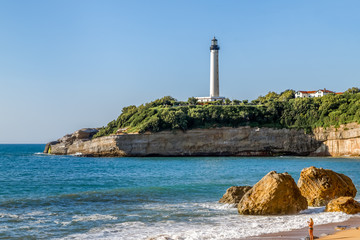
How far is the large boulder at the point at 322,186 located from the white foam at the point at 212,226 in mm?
1226

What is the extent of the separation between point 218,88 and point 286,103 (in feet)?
60.6

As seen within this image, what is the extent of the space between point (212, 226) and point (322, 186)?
22.9ft

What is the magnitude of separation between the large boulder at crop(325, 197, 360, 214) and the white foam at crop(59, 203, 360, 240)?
1.16 feet

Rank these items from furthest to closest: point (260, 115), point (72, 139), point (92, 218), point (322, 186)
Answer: point (72, 139), point (260, 115), point (322, 186), point (92, 218)

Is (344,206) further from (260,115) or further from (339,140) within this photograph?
(260,115)

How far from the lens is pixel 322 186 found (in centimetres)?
1909

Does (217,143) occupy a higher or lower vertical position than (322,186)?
higher

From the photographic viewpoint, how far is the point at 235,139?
73.0m

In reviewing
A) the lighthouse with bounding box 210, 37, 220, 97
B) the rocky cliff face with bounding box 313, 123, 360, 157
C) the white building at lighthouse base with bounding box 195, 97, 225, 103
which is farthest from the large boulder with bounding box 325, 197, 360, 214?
the white building at lighthouse base with bounding box 195, 97, 225, 103

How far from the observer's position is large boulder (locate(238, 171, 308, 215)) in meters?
16.7

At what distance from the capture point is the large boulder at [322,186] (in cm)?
Result: 1892

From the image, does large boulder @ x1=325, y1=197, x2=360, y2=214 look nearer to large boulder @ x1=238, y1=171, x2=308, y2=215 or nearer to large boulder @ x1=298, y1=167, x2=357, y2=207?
large boulder @ x1=238, y1=171, x2=308, y2=215

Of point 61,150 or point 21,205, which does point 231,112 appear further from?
point 21,205

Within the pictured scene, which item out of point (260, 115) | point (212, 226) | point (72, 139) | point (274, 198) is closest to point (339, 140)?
point (260, 115)
